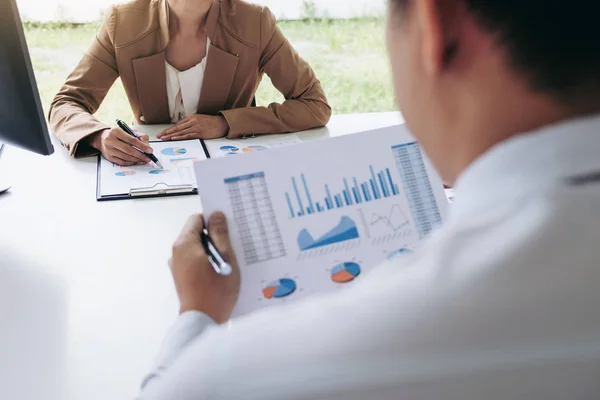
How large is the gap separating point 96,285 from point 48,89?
9.12 feet

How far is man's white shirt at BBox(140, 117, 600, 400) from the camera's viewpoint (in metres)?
0.35

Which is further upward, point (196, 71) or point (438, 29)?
point (438, 29)

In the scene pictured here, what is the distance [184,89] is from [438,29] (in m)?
1.40

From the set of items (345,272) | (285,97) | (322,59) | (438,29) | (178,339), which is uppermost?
(438,29)

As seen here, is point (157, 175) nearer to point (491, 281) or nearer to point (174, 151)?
point (174, 151)

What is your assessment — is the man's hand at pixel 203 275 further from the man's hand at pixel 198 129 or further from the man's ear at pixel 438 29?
the man's hand at pixel 198 129

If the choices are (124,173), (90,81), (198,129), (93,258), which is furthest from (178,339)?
(90,81)

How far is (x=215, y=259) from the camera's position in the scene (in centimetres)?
73

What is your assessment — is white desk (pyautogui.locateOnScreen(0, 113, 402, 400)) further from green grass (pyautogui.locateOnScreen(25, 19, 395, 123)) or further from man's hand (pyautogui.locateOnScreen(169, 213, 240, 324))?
green grass (pyautogui.locateOnScreen(25, 19, 395, 123))

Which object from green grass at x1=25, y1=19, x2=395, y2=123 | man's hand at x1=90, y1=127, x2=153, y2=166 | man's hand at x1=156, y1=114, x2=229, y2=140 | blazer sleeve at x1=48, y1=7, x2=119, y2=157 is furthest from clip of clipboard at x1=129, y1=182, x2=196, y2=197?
green grass at x1=25, y1=19, x2=395, y2=123

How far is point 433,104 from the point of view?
0.46m

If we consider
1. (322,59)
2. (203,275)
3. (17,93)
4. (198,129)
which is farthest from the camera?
(322,59)

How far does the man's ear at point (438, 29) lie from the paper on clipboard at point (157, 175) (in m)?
0.84

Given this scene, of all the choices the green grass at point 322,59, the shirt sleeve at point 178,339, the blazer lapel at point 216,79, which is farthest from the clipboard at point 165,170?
the green grass at point 322,59
